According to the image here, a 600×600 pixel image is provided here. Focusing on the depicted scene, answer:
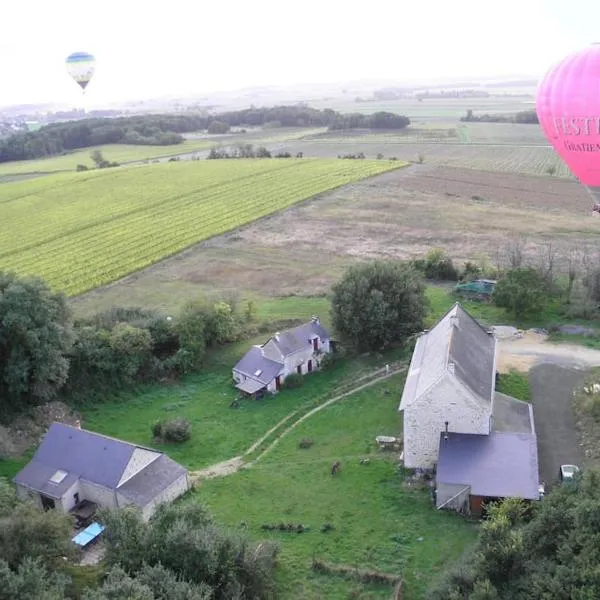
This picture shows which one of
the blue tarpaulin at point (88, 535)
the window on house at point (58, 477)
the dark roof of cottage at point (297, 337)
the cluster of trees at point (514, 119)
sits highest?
the cluster of trees at point (514, 119)

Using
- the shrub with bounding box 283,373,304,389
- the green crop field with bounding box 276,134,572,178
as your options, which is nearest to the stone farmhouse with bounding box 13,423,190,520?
the shrub with bounding box 283,373,304,389

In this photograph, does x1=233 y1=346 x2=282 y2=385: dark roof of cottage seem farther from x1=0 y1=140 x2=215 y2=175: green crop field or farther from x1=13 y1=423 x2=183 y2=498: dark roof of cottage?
x1=0 y1=140 x2=215 y2=175: green crop field

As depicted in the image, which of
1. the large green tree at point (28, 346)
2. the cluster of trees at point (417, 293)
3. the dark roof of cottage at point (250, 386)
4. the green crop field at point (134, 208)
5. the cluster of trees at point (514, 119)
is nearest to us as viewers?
the large green tree at point (28, 346)

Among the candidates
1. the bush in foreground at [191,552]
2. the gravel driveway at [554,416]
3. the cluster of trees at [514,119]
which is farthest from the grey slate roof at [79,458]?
the cluster of trees at [514,119]

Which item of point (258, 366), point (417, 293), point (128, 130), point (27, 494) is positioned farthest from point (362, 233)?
point (128, 130)

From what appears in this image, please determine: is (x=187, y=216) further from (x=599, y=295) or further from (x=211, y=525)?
(x=211, y=525)

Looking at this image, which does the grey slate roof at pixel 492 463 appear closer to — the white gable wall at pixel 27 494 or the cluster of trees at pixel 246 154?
the white gable wall at pixel 27 494

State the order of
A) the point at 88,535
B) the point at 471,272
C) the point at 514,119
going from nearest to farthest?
the point at 88,535 < the point at 471,272 < the point at 514,119

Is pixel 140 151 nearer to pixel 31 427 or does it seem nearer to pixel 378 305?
pixel 378 305
